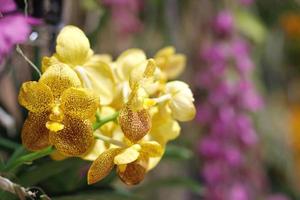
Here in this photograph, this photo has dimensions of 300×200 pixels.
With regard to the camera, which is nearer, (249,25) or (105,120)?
(105,120)

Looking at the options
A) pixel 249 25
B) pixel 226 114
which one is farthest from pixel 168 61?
pixel 249 25

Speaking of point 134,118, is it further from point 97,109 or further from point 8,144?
point 8,144

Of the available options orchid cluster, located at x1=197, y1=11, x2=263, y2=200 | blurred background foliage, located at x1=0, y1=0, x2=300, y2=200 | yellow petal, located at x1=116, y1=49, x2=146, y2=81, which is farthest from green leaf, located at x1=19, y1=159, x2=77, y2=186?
orchid cluster, located at x1=197, y1=11, x2=263, y2=200

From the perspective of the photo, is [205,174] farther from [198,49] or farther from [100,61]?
[100,61]

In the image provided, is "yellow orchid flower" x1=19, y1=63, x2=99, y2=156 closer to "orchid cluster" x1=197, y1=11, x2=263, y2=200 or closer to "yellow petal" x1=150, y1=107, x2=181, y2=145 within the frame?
"yellow petal" x1=150, y1=107, x2=181, y2=145

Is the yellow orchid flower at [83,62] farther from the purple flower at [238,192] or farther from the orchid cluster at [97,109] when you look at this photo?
the purple flower at [238,192]

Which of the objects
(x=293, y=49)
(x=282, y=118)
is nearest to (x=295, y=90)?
(x=293, y=49)
